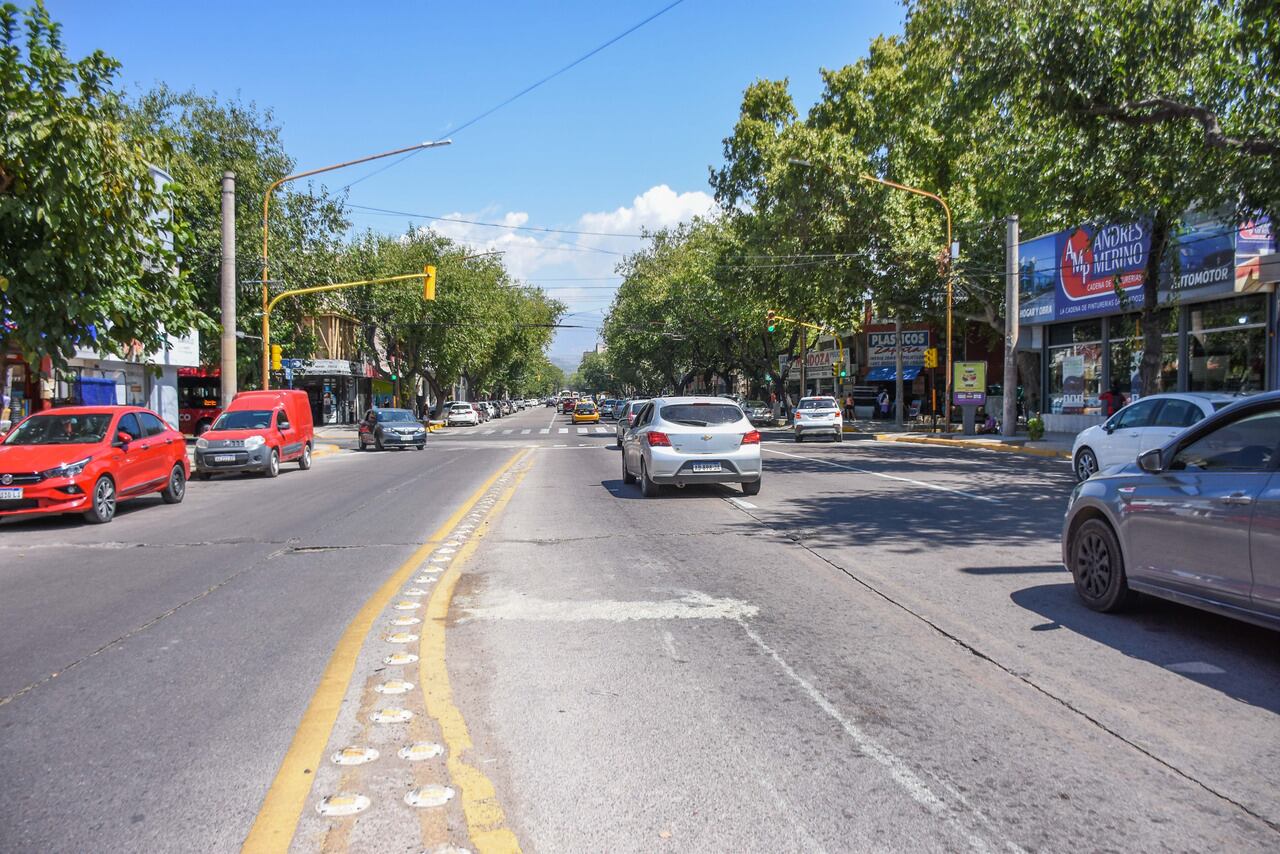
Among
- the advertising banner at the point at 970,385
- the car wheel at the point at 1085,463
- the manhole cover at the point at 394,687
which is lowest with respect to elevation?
the manhole cover at the point at 394,687

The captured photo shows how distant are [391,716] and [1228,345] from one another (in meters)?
→ 25.6

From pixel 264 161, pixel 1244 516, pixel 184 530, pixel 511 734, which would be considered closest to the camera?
pixel 511 734

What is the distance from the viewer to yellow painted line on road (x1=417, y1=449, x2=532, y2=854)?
3234 mm

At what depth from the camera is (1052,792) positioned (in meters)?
3.57

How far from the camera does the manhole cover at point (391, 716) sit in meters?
4.35

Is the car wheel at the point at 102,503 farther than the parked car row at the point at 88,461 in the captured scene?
Yes

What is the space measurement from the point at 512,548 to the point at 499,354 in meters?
67.8

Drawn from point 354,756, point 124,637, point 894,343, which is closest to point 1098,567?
point 354,756

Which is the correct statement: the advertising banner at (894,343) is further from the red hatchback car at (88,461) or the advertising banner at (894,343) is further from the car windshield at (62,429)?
the car windshield at (62,429)

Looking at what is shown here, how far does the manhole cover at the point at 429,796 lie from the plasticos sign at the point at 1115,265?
19849 mm

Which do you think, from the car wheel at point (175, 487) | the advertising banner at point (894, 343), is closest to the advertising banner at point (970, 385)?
the advertising banner at point (894, 343)

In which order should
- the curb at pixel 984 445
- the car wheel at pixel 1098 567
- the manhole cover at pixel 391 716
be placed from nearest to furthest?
the manhole cover at pixel 391 716
the car wheel at pixel 1098 567
the curb at pixel 984 445

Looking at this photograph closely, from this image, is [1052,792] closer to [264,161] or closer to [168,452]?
[168,452]

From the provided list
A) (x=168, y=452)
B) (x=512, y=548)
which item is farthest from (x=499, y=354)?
(x=512, y=548)
